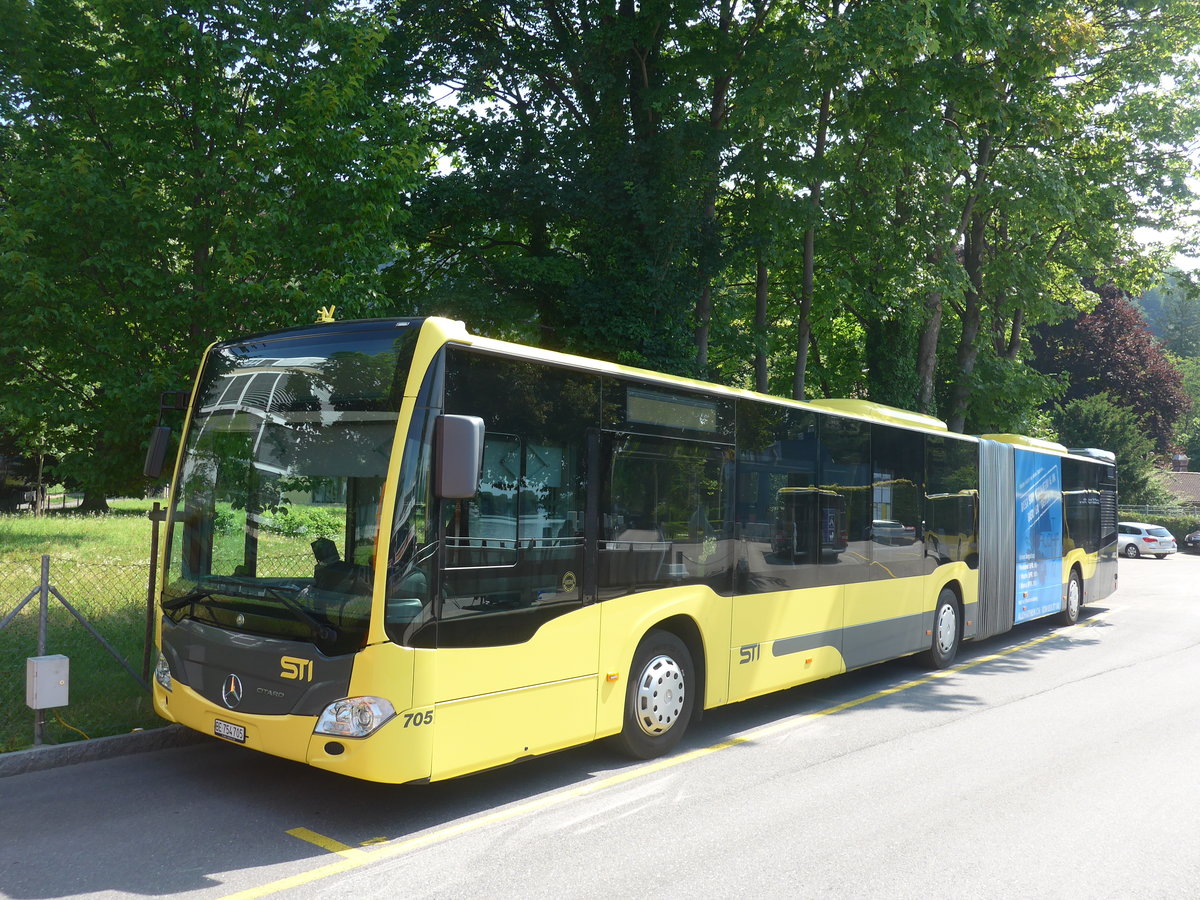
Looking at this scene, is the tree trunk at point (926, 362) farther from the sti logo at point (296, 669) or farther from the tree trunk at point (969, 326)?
the sti logo at point (296, 669)

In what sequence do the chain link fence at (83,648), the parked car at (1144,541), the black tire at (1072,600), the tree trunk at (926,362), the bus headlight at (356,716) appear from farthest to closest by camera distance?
the parked car at (1144,541)
the tree trunk at (926,362)
the black tire at (1072,600)
the chain link fence at (83,648)
the bus headlight at (356,716)

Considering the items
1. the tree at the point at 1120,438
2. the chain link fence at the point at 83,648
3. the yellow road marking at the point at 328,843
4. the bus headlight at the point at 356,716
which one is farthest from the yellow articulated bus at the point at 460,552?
the tree at the point at 1120,438

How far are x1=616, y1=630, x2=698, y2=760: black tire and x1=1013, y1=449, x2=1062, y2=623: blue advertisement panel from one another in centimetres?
853

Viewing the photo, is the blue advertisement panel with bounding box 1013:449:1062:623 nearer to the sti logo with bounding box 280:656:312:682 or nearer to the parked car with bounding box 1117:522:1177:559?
the sti logo with bounding box 280:656:312:682

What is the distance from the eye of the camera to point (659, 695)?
7.19 meters

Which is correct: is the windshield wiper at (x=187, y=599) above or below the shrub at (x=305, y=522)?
below

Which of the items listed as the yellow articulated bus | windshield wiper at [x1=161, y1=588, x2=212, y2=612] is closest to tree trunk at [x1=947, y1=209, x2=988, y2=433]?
the yellow articulated bus

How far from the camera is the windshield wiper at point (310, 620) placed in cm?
539

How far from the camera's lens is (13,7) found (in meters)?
10.9

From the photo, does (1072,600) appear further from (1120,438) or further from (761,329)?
(1120,438)

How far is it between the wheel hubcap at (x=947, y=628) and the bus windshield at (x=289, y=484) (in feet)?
28.0

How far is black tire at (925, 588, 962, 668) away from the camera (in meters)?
11.7

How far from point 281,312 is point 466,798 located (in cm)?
634

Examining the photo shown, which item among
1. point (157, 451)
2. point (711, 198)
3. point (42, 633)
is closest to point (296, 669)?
point (157, 451)
